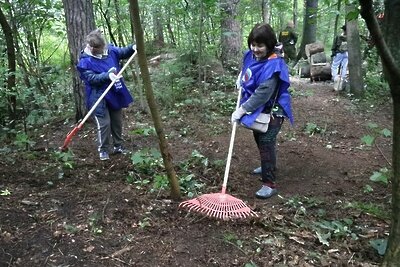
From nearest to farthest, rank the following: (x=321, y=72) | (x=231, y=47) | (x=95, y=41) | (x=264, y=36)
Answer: (x=264, y=36), (x=95, y=41), (x=231, y=47), (x=321, y=72)

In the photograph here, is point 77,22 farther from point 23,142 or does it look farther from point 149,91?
point 149,91

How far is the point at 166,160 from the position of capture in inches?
141

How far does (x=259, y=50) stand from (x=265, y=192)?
153cm

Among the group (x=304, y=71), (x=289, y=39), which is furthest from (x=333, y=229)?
(x=289, y=39)

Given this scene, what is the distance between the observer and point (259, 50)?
158 inches

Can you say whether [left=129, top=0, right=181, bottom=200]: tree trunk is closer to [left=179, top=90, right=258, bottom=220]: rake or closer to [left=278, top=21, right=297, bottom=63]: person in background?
[left=179, top=90, right=258, bottom=220]: rake

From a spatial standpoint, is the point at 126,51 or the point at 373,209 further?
the point at 126,51

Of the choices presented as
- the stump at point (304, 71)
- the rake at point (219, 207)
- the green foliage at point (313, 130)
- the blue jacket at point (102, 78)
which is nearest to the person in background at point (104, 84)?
the blue jacket at point (102, 78)

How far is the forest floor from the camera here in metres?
3.04

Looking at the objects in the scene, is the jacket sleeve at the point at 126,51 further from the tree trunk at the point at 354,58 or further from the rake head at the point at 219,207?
the tree trunk at the point at 354,58

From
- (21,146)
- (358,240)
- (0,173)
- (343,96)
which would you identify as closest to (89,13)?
(21,146)

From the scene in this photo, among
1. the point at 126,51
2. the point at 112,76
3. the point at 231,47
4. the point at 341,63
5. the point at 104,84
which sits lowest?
the point at 341,63

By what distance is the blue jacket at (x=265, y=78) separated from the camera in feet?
13.0

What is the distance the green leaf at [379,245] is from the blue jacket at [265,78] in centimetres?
154
